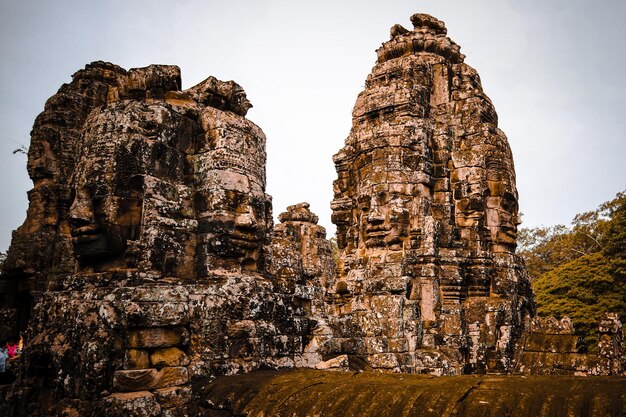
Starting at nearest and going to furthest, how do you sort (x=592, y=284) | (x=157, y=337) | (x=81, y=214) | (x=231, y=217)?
(x=157, y=337) < (x=81, y=214) < (x=231, y=217) < (x=592, y=284)

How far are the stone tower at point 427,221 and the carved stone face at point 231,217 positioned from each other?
488cm

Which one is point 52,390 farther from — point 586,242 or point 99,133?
point 586,242

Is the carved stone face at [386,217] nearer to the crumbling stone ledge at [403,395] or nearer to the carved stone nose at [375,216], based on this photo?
the carved stone nose at [375,216]

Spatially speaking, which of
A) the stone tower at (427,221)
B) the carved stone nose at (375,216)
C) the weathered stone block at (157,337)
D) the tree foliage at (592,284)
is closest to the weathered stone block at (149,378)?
the weathered stone block at (157,337)

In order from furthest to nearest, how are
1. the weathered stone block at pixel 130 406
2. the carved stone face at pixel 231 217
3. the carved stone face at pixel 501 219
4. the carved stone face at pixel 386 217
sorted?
the carved stone face at pixel 501 219 → the carved stone face at pixel 386 217 → the carved stone face at pixel 231 217 → the weathered stone block at pixel 130 406

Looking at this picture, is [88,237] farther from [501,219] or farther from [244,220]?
[501,219]

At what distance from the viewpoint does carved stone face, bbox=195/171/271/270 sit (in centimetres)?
522

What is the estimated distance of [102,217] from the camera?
4.92 m

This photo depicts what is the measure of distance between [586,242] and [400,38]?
2598cm

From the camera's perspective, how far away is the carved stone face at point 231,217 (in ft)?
17.1

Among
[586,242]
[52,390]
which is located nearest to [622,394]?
[52,390]

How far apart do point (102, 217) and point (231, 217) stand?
117 centimetres

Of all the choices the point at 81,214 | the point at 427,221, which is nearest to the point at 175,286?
the point at 81,214

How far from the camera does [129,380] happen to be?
4156mm
